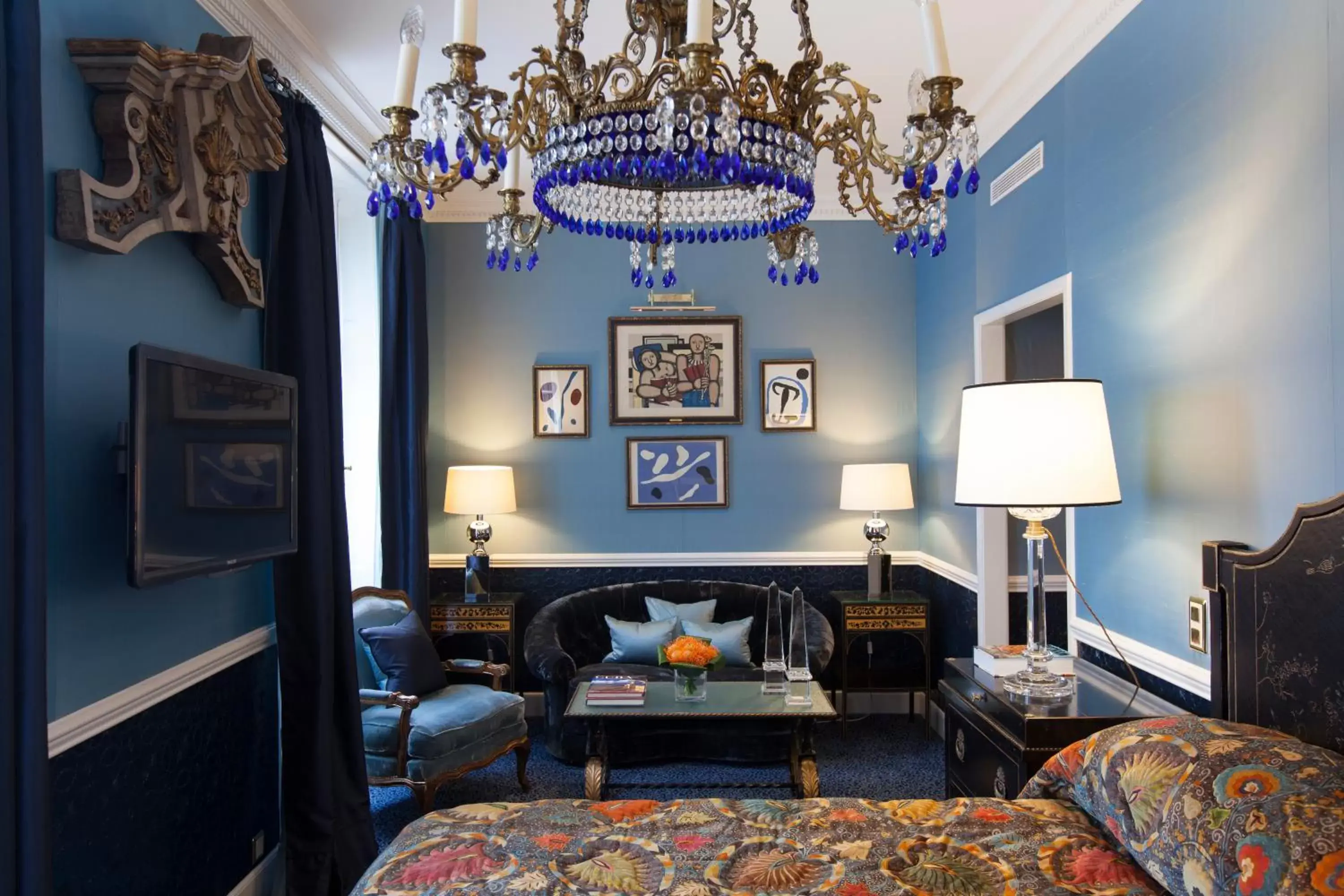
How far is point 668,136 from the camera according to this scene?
1.61 m

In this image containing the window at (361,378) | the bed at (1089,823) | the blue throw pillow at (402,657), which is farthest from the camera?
the window at (361,378)

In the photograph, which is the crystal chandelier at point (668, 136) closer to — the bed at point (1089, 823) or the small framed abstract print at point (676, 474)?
the bed at point (1089, 823)

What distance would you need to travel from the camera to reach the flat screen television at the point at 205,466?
6.63 ft

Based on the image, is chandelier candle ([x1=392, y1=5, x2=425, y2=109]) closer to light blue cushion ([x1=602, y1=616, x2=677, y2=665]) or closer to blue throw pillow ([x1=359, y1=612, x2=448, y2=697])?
blue throw pillow ([x1=359, y1=612, x2=448, y2=697])

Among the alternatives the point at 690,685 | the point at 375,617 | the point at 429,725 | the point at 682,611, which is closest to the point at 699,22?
the point at 690,685

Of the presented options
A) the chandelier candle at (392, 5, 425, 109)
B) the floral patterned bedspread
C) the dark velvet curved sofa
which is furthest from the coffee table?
the chandelier candle at (392, 5, 425, 109)

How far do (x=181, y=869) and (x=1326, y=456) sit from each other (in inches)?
125

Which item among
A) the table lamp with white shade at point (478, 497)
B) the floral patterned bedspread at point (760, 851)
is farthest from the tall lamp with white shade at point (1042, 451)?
the table lamp with white shade at point (478, 497)

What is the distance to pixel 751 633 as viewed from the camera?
16.0ft

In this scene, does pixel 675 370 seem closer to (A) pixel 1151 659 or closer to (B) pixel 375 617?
(B) pixel 375 617

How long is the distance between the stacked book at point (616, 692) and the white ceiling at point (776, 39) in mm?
2638

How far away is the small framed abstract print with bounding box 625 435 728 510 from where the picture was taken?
17.1 ft

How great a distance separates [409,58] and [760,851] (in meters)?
1.76

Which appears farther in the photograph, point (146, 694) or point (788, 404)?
point (788, 404)
